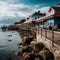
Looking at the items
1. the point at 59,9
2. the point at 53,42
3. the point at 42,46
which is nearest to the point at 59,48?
the point at 53,42

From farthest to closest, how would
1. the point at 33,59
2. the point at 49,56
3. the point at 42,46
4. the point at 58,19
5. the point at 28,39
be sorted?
the point at 58,19, the point at 28,39, the point at 42,46, the point at 33,59, the point at 49,56

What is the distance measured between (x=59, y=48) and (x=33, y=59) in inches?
185

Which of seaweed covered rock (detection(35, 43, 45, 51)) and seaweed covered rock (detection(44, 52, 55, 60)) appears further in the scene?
seaweed covered rock (detection(35, 43, 45, 51))

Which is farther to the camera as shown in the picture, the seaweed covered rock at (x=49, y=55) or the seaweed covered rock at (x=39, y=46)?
the seaweed covered rock at (x=39, y=46)

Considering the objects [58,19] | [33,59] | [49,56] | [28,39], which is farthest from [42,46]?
[58,19]

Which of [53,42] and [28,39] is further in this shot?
[28,39]

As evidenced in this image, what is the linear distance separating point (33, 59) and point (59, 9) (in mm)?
21290

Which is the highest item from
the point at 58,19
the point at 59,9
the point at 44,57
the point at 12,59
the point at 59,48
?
the point at 59,9

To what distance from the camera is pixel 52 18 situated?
36.1 meters

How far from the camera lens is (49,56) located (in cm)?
1691

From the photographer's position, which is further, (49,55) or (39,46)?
(39,46)

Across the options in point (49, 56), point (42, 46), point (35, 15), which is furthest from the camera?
point (35, 15)

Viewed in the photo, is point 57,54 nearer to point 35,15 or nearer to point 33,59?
point 33,59

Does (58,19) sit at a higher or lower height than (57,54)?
higher
